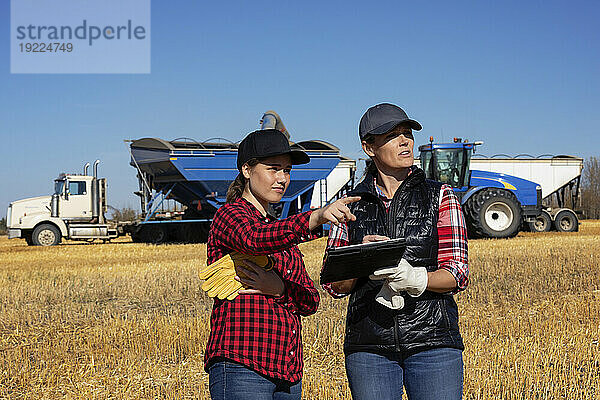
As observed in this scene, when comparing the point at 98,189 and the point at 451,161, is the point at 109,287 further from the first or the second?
the point at 98,189

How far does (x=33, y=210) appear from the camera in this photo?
2303 centimetres

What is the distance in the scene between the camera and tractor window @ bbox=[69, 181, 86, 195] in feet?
75.8

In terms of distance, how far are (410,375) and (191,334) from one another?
4489 millimetres

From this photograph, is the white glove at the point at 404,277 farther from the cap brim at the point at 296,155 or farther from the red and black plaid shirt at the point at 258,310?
the cap brim at the point at 296,155

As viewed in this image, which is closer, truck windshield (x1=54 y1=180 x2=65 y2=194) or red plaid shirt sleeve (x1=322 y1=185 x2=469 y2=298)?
red plaid shirt sleeve (x1=322 y1=185 x2=469 y2=298)

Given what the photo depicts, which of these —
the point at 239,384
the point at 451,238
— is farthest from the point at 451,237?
the point at 239,384

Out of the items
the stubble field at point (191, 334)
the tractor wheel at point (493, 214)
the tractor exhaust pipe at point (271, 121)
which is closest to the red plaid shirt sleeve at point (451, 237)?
the stubble field at point (191, 334)

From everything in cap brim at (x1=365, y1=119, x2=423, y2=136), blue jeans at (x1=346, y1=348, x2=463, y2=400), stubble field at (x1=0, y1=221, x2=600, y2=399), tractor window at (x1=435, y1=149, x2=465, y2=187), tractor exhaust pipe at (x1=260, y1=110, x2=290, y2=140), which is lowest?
stubble field at (x1=0, y1=221, x2=600, y2=399)

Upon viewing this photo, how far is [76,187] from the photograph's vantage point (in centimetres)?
2317

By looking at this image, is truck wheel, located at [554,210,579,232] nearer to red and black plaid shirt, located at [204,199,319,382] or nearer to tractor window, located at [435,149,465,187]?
tractor window, located at [435,149,465,187]

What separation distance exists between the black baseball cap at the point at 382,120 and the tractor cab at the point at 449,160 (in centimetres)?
1655

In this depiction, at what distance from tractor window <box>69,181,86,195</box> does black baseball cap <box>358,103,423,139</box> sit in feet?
72.0

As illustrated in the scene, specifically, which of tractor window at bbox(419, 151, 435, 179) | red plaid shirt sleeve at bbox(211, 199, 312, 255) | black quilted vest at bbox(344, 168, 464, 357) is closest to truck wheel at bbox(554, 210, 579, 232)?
tractor window at bbox(419, 151, 435, 179)

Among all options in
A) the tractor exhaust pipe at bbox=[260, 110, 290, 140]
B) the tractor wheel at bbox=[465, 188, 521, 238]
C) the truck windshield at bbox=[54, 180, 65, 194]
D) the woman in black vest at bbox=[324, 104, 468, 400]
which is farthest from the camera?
the truck windshield at bbox=[54, 180, 65, 194]
